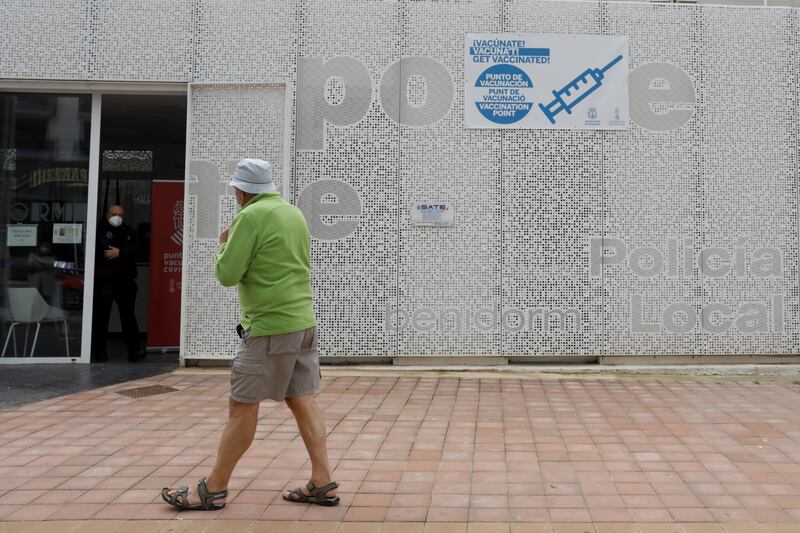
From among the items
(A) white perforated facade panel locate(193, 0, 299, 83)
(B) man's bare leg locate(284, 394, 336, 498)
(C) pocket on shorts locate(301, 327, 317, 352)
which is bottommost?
(B) man's bare leg locate(284, 394, 336, 498)

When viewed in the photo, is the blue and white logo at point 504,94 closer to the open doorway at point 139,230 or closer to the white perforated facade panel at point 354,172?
the white perforated facade panel at point 354,172

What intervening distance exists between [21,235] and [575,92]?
6.86 m

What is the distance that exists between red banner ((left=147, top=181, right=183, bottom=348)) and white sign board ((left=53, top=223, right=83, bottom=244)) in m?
1.23

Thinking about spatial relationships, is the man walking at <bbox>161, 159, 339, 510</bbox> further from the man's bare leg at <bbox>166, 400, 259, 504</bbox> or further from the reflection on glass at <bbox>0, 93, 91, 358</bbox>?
the reflection on glass at <bbox>0, 93, 91, 358</bbox>

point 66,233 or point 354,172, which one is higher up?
point 354,172

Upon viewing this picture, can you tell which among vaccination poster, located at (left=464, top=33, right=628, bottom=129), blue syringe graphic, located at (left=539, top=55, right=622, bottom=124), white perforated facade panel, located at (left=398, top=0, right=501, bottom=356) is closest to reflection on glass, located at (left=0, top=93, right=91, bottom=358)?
white perforated facade panel, located at (left=398, top=0, right=501, bottom=356)

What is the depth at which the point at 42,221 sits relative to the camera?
26.1 feet

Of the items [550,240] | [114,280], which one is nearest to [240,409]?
[550,240]

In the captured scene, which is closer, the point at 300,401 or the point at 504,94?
the point at 300,401

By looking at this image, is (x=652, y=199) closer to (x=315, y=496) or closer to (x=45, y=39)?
(x=315, y=496)

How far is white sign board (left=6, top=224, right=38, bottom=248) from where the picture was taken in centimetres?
794

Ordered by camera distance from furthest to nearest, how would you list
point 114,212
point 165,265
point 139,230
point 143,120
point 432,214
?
point 139,230 → point 143,120 → point 165,265 → point 114,212 → point 432,214

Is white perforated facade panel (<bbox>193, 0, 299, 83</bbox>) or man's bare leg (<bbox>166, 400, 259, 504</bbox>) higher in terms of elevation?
white perforated facade panel (<bbox>193, 0, 299, 83</bbox>)

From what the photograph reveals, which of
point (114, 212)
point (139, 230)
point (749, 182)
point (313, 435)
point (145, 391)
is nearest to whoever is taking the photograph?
point (313, 435)
